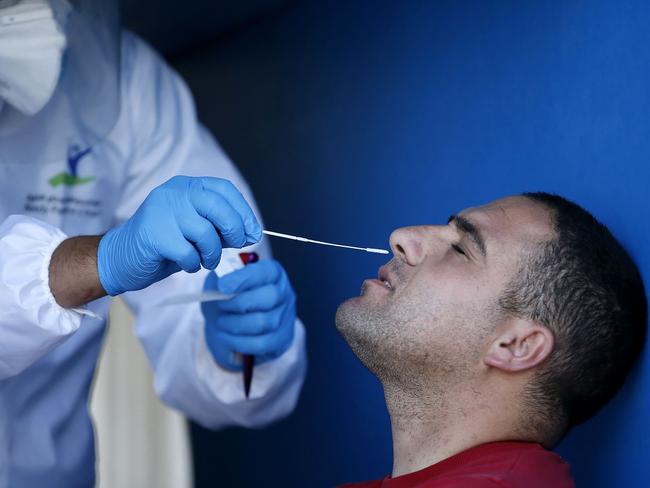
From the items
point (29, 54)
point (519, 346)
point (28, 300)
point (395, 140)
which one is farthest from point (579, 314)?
point (29, 54)

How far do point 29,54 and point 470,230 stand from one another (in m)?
0.83

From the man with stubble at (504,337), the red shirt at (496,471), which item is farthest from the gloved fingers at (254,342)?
the red shirt at (496,471)

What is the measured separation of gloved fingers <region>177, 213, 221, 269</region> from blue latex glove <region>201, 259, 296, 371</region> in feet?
1.02

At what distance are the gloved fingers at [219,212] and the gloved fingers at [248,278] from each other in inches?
12.3

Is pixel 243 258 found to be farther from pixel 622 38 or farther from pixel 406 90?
pixel 622 38

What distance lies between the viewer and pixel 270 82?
2.46m

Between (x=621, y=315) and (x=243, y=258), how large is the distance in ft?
2.37

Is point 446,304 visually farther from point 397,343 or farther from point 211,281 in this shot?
point 211,281

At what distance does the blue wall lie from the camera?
1.45 m

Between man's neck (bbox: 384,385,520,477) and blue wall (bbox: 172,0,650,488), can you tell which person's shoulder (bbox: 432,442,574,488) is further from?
blue wall (bbox: 172,0,650,488)

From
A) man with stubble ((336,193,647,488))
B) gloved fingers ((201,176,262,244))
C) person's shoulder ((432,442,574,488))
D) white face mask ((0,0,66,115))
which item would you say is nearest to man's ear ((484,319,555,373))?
man with stubble ((336,193,647,488))

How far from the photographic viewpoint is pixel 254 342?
173cm

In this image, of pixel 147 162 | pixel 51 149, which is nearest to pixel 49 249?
pixel 51 149

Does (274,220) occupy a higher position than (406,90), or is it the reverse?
(406,90)
